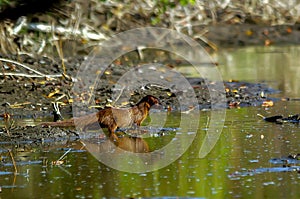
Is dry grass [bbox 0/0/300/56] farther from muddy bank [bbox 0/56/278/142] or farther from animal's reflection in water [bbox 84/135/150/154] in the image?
animal's reflection in water [bbox 84/135/150/154]

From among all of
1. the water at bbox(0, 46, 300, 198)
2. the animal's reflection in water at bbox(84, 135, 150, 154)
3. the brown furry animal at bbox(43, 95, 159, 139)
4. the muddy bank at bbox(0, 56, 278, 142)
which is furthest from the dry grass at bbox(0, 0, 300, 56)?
the water at bbox(0, 46, 300, 198)

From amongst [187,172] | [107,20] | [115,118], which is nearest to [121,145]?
[115,118]

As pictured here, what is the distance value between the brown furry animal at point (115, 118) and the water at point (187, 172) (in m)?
0.40

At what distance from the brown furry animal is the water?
1.31 feet

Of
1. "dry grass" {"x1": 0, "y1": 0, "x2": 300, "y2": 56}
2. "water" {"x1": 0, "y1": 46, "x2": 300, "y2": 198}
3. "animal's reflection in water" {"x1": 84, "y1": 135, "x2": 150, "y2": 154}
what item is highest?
"dry grass" {"x1": 0, "y1": 0, "x2": 300, "y2": 56}

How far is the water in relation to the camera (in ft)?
18.2

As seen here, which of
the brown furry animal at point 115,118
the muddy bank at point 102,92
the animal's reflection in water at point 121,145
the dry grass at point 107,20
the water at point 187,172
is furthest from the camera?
the dry grass at point 107,20

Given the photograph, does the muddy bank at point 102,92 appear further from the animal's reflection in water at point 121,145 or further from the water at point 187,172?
the water at point 187,172

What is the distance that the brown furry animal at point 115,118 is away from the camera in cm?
796

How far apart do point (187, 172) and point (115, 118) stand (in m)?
1.95

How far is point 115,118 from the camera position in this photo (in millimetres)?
7957

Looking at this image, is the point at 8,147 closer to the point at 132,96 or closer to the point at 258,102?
the point at 132,96

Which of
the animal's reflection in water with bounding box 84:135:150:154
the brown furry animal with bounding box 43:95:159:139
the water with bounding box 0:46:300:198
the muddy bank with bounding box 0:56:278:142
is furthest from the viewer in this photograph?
the muddy bank with bounding box 0:56:278:142

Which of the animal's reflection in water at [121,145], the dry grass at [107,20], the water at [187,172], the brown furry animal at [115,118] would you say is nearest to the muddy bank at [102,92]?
the brown furry animal at [115,118]
